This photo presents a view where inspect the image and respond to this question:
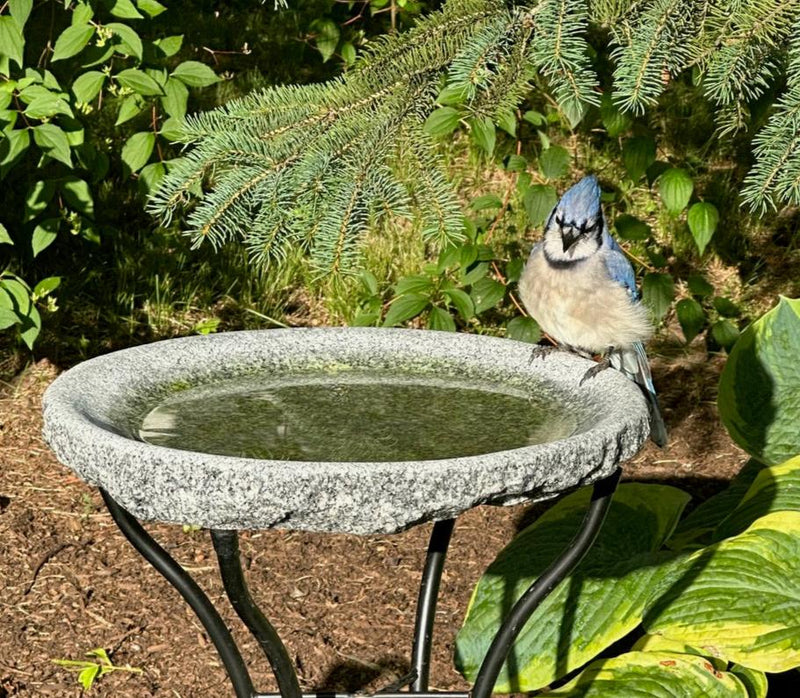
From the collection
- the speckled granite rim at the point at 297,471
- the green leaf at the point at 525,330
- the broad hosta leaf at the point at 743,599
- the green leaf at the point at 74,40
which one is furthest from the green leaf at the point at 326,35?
the broad hosta leaf at the point at 743,599

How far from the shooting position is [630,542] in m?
3.12

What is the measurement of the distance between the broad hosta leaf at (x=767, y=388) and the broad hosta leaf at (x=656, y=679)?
725 mm

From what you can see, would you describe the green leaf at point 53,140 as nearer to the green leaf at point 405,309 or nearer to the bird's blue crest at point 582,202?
the green leaf at point 405,309

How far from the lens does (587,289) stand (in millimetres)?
3104

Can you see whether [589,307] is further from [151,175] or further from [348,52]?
[348,52]

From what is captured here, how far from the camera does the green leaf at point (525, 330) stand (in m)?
3.94

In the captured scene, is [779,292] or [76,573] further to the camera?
[779,292]

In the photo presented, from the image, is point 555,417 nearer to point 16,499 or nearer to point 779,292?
point 16,499

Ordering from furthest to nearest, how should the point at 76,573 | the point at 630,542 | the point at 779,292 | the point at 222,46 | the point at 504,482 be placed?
the point at 222,46 → the point at 779,292 → the point at 76,573 → the point at 630,542 → the point at 504,482

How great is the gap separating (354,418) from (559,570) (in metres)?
0.47

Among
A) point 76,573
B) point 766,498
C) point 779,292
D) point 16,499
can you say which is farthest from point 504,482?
point 779,292

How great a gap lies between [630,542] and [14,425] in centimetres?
236

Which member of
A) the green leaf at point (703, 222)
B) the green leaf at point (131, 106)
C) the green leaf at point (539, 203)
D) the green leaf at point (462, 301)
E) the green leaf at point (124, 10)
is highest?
the green leaf at point (124, 10)

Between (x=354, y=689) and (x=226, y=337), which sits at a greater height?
(x=226, y=337)
